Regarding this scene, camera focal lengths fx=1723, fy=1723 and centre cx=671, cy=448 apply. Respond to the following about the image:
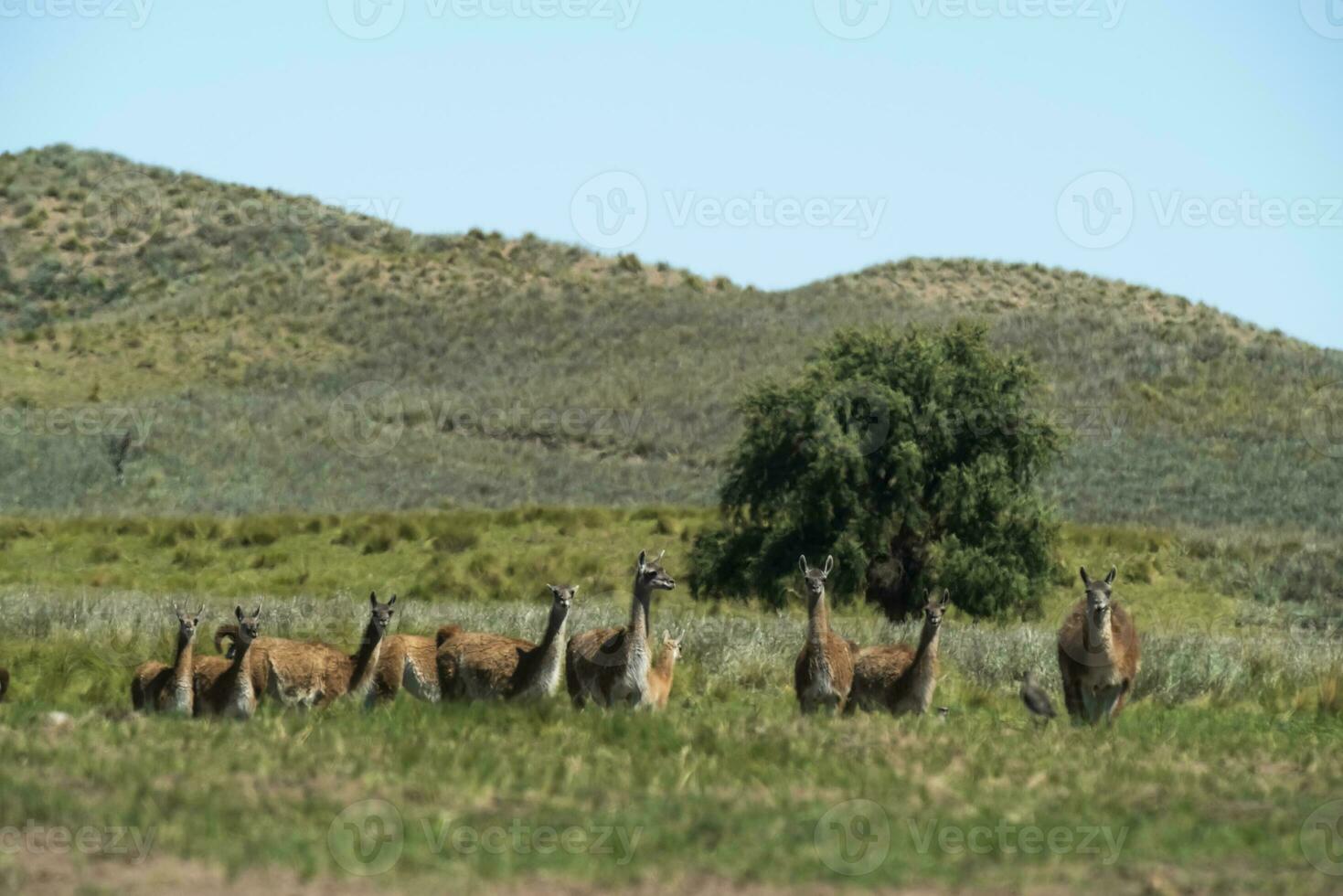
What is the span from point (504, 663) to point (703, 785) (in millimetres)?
5050

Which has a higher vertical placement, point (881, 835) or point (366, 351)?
point (366, 351)

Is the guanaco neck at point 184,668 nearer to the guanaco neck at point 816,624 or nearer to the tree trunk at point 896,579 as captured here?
the guanaco neck at point 816,624

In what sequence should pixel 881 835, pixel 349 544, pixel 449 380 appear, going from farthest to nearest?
pixel 449 380, pixel 349 544, pixel 881 835

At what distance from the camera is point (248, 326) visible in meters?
80.1

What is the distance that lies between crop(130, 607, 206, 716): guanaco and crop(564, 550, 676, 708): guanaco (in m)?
3.48

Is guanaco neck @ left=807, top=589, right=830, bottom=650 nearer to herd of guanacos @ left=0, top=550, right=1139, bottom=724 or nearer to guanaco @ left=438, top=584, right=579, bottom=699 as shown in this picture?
herd of guanacos @ left=0, top=550, right=1139, bottom=724

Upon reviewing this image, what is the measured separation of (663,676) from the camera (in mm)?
16391

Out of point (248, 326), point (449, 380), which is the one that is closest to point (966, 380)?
point (449, 380)

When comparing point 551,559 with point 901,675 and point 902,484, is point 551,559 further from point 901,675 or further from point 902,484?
point 901,675

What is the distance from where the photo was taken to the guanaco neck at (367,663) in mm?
16250

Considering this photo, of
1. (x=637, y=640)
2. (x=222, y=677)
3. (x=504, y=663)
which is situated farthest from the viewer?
(x=504, y=663)

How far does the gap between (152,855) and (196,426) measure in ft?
168

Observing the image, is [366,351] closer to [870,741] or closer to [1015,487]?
[1015,487]

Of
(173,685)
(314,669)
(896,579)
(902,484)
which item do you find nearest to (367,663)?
(314,669)
